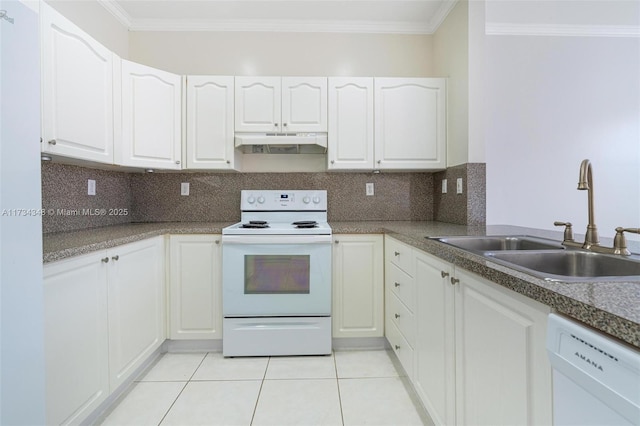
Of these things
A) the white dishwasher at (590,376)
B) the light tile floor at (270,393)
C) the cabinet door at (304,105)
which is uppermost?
the cabinet door at (304,105)

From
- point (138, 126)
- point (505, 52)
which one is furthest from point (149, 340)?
point (505, 52)

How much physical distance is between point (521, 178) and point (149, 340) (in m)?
3.13

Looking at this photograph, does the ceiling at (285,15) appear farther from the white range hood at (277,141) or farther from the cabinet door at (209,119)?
the white range hood at (277,141)

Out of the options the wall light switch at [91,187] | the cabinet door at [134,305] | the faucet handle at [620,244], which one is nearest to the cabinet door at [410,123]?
the faucet handle at [620,244]

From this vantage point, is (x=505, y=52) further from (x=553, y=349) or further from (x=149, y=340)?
(x=149, y=340)

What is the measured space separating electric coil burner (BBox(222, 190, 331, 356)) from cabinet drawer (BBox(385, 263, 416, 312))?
41 cm

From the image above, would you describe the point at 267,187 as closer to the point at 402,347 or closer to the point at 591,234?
the point at 402,347

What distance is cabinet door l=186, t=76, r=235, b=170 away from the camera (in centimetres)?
237

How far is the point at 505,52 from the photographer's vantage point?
2.76m

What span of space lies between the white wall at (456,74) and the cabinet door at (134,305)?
2167mm

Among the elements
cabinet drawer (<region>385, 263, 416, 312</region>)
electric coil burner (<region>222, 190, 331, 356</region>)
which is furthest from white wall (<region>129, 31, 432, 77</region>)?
cabinet drawer (<region>385, 263, 416, 312</region>)

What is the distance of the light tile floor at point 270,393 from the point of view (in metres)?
1.54

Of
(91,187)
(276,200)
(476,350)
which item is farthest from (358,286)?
(91,187)

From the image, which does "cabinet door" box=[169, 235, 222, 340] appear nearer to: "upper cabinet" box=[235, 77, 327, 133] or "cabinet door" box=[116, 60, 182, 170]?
"cabinet door" box=[116, 60, 182, 170]
